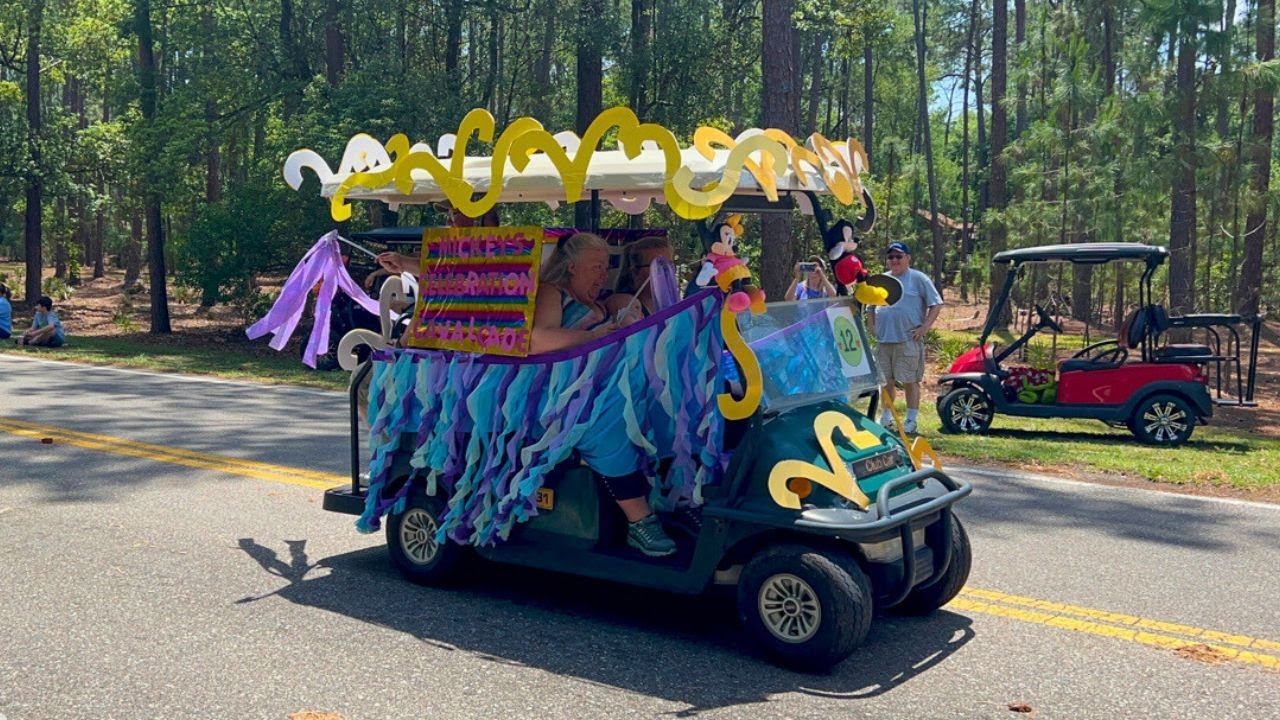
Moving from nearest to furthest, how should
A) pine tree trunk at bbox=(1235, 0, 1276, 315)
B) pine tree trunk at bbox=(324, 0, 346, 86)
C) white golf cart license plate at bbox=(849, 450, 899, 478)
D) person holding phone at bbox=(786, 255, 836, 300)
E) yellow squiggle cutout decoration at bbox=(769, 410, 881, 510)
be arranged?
yellow squiggle cutout decoration at bbox=(769, 410, 881, 510)
white golf cart license plate at bbox=(849, 450, 899, 478)
person holding phone at bbox=(786, 255, 836, 300)
pine tree trunk at bbox=(1235, 0, 1276, 315)
pine tree trunk at bbox=(324, 0, 346, 86)

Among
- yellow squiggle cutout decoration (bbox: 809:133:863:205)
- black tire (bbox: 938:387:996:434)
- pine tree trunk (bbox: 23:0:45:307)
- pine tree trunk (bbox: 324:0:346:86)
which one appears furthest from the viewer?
pine tree trunk (bbox: 23:0:45:307)

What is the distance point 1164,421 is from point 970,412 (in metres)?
1.89

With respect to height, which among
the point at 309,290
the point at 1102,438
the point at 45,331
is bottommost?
the point at 1102,438

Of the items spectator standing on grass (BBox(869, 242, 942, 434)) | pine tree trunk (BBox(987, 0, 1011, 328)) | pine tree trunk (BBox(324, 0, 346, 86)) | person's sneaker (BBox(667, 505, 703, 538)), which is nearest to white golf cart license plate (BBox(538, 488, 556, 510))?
person's sneaker (BBox(667, 505, 703, 538))

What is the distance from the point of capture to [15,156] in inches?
1143

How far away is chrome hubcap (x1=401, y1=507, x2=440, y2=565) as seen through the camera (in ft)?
20.0

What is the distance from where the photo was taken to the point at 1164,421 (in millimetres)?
11984

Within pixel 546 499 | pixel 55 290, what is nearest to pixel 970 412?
pixel 546 499

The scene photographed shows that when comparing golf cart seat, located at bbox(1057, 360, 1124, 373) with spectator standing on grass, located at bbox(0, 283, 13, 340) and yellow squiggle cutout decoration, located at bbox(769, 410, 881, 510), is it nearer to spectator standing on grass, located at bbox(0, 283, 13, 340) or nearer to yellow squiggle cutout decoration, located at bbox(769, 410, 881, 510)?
yellow squiggle cutout decoration, located at bbox(769, 410, 881, 510)

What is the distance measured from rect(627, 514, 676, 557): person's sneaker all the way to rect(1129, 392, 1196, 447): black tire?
8.22 meters

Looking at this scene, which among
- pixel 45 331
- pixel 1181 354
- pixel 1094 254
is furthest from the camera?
pixel 45 331

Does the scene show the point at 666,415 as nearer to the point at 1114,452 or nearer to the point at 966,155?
the point at 1114,452

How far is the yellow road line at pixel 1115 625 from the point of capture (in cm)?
518

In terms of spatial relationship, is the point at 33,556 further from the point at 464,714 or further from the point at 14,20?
the point at 14,20
